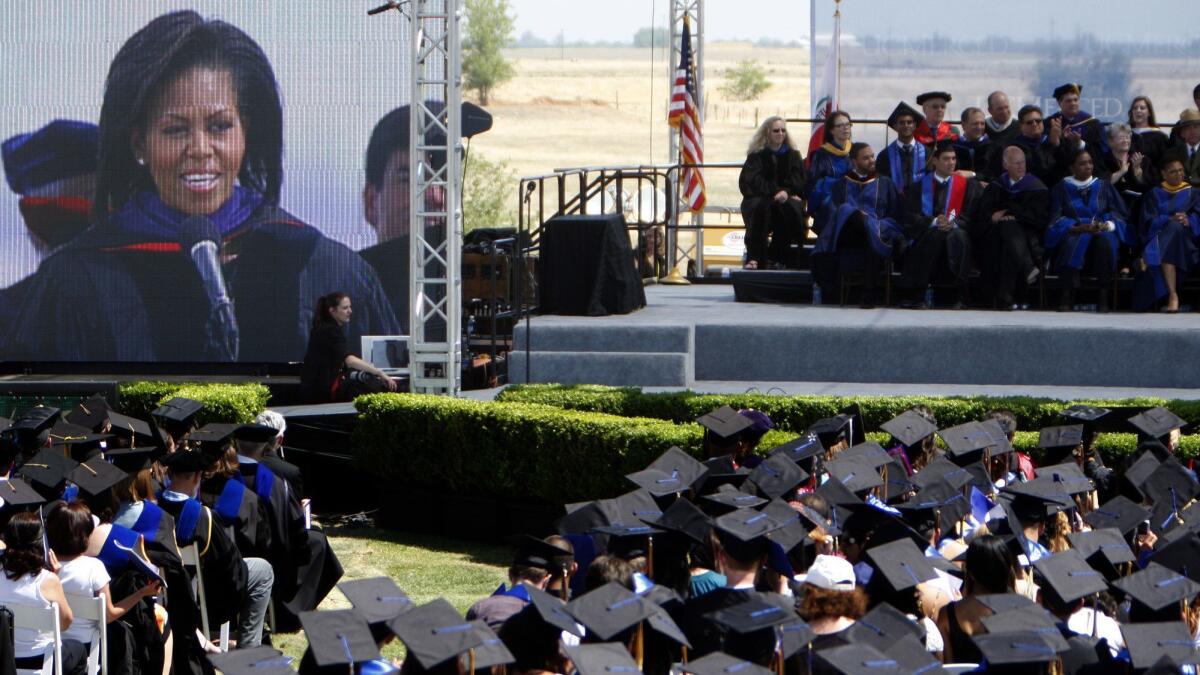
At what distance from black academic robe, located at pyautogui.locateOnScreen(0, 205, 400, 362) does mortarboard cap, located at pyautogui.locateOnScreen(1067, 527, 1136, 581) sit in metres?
10.5

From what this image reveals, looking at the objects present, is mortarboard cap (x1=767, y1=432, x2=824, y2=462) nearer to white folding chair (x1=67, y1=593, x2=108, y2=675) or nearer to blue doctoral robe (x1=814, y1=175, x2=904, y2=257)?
white folding chair (x1=67, y1=593, x2=108, y2=675)

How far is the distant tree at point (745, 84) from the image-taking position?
78625 millimetres

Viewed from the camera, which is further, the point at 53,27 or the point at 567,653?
the point at 53,27

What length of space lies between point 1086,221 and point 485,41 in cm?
5442

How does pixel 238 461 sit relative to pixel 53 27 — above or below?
below

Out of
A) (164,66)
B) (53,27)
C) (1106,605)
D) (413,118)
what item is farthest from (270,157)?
(1106,605)

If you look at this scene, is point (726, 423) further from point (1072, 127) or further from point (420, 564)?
point (1072, 127)

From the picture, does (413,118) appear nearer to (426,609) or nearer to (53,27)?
(53,27)

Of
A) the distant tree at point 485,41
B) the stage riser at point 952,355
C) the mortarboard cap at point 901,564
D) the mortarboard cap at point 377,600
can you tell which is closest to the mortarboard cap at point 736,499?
the mortarboard cap at point 901,564

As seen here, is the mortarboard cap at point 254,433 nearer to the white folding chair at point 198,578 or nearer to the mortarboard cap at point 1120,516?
the white folding chair at point 198,578

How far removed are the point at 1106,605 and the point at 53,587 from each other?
419cm

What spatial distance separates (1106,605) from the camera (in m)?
6.64

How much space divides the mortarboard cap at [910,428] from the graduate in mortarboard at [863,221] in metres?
6.21

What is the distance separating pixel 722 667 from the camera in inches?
199
